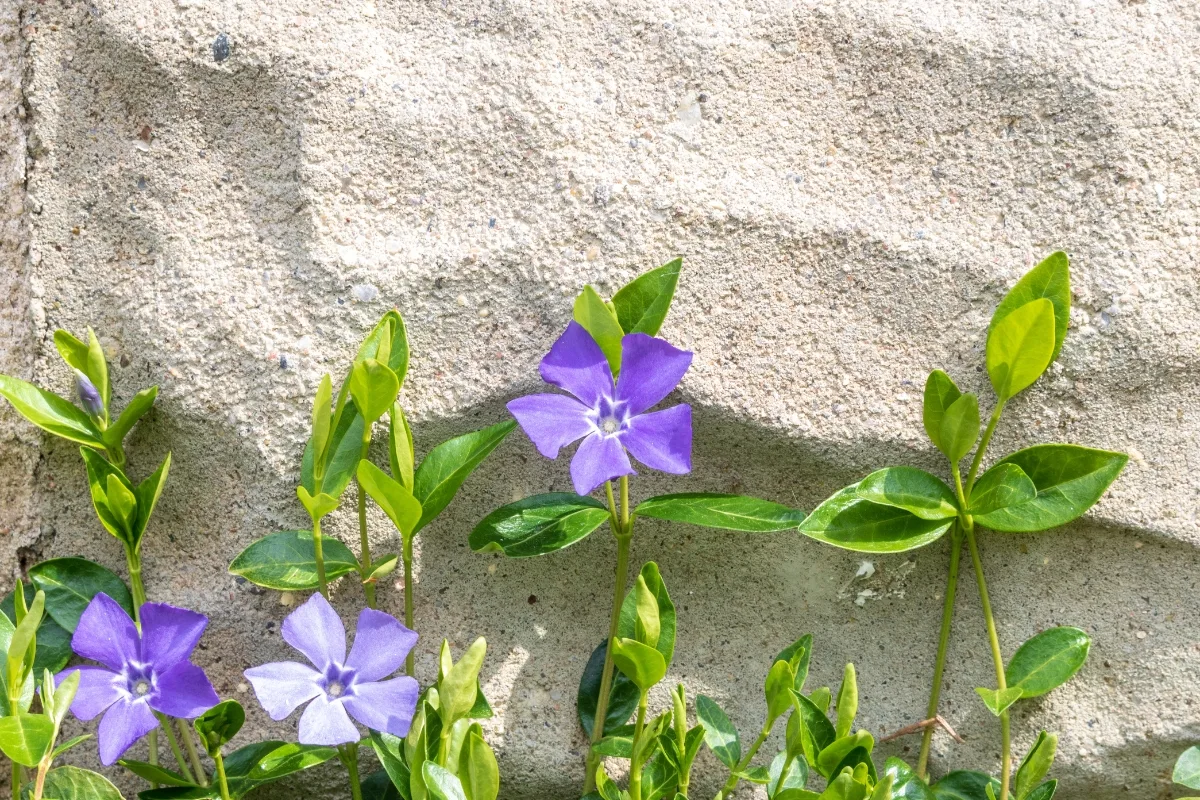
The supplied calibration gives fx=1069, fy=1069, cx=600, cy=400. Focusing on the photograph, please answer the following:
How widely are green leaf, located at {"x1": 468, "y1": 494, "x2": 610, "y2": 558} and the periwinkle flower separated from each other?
0.45 m

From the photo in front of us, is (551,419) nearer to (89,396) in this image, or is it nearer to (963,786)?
(89,396)

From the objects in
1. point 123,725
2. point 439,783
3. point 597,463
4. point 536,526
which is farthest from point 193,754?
point 597,463

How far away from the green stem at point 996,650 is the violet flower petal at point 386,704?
658 millimetres

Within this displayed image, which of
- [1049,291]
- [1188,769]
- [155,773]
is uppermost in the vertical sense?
[1049,291]

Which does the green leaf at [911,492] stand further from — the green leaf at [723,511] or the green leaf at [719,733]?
the green leaf at [719,733]

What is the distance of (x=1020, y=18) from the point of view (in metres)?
1.34

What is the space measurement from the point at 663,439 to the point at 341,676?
1.38 feet

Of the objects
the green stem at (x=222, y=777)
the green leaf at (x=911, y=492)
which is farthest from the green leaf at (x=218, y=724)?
the green leaf at (x=911, y=492)

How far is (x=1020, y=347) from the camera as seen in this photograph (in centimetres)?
118

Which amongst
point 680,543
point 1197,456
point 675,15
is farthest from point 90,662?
point 1197,456

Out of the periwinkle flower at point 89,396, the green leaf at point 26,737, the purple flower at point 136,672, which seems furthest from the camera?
the periwinkle flower at point 89,396

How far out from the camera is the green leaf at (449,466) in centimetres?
116

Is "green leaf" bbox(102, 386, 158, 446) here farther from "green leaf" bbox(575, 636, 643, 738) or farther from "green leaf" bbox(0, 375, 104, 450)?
"green leaf" bbox(575, 636, 643, 738)

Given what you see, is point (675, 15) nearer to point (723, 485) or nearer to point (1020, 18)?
point (1020, 18)
